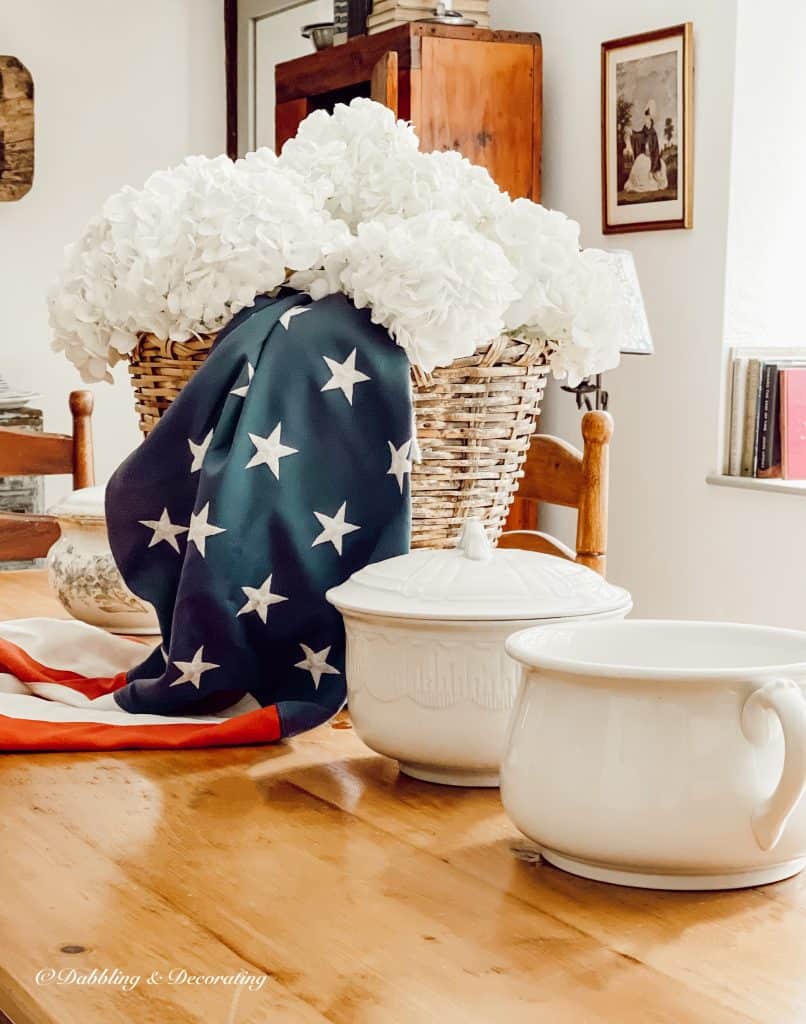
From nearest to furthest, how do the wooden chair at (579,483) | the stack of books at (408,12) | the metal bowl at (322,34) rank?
the wooden chair at (579,483) < the stack of books at (408,12) < the metal bowl at (322,34)

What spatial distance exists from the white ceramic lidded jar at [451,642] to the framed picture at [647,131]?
244 centimetres

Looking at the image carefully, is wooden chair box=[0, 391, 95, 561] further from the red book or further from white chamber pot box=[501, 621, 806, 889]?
the red book

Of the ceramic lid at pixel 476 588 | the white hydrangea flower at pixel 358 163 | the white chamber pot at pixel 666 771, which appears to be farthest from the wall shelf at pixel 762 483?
the white chamber pot at pixel 666 771

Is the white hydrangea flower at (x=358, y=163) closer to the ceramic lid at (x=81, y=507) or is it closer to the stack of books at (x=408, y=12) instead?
the ceramic lid at (x=81, y=507)

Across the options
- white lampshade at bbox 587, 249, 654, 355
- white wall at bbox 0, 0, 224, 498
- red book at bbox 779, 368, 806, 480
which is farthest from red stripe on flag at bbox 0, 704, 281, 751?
white wall at bbox 0, 0, 224, 498

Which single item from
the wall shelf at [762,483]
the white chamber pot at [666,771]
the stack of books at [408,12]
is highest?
the stack of books at [408,12]

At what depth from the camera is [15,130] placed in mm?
4039

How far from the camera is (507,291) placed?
3.24 ft

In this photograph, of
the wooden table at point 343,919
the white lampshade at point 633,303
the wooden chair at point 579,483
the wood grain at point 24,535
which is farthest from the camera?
the white lampshade at point 633,303

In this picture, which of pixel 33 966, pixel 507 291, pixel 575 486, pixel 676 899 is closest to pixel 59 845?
pixel 33 966

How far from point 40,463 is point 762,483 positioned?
1.57 m

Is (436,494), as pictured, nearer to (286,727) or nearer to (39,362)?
(286,727)

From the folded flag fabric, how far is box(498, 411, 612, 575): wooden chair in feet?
1.98

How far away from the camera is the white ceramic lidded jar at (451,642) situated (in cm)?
82
